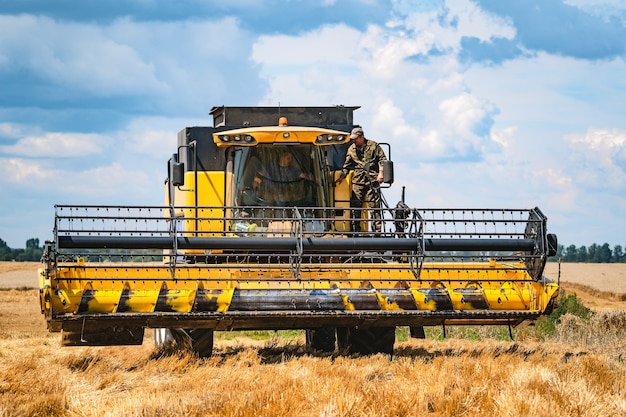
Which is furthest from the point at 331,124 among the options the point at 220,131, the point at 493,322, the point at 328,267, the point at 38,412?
Result: the point at 38,412

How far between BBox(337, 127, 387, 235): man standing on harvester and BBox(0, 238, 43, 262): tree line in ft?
337

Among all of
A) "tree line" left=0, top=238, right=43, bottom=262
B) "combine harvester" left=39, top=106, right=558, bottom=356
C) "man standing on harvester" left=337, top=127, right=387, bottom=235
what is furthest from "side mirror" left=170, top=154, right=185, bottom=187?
"tree line" left=0, top=238, right=43, bottom=262

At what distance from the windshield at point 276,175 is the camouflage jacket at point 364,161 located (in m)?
0.58

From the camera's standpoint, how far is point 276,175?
13172 mm

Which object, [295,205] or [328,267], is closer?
[328,267]

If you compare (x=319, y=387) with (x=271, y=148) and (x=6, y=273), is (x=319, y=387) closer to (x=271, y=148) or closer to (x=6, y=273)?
(x=271, y=148)

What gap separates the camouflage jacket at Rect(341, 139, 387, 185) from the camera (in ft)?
44.5

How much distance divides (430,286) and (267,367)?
2218 mm

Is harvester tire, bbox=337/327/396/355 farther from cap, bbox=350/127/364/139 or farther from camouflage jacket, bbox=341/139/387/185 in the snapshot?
cap, bbox=350/127/364/139

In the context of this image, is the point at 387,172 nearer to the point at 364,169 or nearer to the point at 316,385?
the point at 364,169

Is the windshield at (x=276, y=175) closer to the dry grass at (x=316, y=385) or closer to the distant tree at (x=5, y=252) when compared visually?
the dry grass at (x=316, y=385)

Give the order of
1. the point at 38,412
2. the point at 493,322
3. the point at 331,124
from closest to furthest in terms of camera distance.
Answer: the point at 38,412, the point at 493,322, the point at 331,124

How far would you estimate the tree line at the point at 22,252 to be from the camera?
11464cm

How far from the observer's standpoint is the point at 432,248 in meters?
11.2
